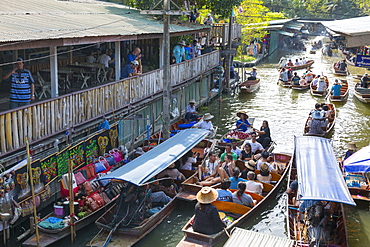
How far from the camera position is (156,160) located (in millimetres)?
13391

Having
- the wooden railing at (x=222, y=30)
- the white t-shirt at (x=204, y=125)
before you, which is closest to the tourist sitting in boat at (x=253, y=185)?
the white t-shirt at (x=204, y=125)

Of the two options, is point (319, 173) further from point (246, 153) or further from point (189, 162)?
point (189, 162)

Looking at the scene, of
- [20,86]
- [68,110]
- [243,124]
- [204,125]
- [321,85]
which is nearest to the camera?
[20,86]

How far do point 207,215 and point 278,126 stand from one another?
569 inches

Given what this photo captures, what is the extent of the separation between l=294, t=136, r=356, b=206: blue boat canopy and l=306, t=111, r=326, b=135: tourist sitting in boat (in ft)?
18.9

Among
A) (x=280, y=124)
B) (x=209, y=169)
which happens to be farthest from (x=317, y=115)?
(x=209, y=169)

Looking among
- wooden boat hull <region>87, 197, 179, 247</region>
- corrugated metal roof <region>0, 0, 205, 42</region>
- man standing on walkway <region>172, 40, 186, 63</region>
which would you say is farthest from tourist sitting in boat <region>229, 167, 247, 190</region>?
man standing on walkway <region>172, 40, 186, 63</region>

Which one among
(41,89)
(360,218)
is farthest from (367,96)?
(41,89)

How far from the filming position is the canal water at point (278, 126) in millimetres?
13336

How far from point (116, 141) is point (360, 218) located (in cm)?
Answer: 841

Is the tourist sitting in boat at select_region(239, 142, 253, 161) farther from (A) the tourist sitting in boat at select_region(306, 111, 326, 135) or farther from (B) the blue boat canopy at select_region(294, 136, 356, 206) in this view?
(A) the tourist sitting in boat at select_region(306, 111, 326, 135)

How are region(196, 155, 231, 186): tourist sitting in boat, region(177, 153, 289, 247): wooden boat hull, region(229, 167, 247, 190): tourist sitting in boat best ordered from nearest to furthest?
region(177, 153, 289, 247): wooden boat hull
region(229, 167, 247, 190): tourist sitting in boat
region(196, 155, 231, 186): tourist sitting in boat

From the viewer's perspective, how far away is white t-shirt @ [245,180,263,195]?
14277mm

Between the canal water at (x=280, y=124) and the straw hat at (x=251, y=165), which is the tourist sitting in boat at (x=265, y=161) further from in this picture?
the canal water at (x=280, y=124)
